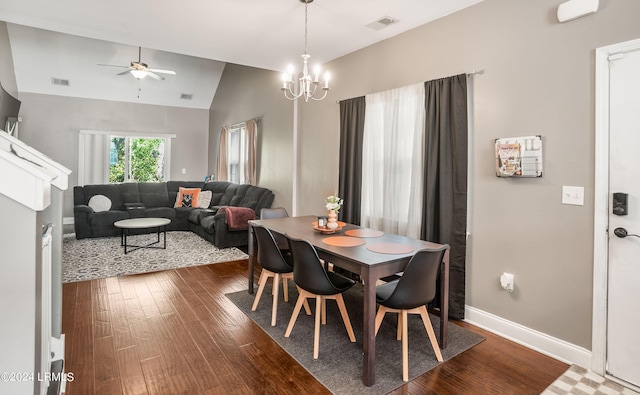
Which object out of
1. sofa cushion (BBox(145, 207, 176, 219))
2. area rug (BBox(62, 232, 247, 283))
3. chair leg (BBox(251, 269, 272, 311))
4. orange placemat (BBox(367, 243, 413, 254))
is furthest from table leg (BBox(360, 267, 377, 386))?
sofa cushion (BBox(145, 207, 176, 219))

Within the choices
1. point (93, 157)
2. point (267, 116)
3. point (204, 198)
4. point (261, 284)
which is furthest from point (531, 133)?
point (93, 157)

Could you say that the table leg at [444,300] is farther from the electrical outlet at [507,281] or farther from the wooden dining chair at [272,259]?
the wooden dining chair at [272,259]

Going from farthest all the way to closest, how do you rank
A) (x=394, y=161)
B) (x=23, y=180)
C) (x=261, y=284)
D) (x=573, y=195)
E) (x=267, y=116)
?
1. (x=267, y=116)
2. (x=394, y=161)
3. (x=261, y=284)
4. (x=573, y=195)
5. (x=23, y=180)

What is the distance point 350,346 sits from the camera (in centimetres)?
251

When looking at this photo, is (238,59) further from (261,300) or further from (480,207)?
(480,207)

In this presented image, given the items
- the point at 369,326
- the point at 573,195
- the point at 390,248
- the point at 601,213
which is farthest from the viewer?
the point at 390,248

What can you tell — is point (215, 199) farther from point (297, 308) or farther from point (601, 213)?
point (601, 213)

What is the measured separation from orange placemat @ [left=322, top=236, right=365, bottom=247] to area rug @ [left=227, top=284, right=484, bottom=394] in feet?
2.41

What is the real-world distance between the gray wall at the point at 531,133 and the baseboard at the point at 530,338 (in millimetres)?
43

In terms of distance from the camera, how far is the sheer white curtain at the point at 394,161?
3.30 m

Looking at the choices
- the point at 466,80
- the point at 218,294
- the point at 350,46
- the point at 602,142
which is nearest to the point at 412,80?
the point at 466,80

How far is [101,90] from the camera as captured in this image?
7.62 m

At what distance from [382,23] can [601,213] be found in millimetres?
2434

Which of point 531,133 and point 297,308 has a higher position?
point 531,133
